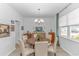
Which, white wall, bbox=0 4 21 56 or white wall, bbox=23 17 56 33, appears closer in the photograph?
white wall, bbox=0 4 21 56

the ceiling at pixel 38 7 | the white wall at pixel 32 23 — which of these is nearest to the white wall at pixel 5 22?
the ceiling at pixel 38 7

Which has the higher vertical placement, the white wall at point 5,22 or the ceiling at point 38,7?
the ceiling at point 38,7

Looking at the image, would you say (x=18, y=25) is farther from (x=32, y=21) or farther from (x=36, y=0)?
(x=36, y=0)

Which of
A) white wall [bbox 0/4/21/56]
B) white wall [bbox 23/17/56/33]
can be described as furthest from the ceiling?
white wall [bbox 23/17/56/33]

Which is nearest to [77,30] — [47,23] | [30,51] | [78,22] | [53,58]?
[78,22]

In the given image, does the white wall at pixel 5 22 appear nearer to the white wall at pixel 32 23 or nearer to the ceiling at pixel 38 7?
the ceiling at pixel 38 7

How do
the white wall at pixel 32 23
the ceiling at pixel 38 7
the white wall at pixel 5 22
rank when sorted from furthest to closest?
the white wall at pixel 32 23 < the ceiling at pixel 38 7 < the white wall at pixel 5 22

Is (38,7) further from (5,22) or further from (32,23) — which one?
(32,23)

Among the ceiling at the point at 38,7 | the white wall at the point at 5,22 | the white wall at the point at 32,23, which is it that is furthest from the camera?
the white wall at the point at 32,23

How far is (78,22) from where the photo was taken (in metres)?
4.51

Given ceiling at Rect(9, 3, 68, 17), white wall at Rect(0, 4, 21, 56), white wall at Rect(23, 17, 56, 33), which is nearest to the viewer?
white wall at Rect(0, 4, 21, 56)

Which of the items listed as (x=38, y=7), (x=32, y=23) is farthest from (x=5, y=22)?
(x=32, y=23)

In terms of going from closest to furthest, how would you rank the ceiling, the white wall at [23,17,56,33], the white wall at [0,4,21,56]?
the white wall at [0,4,21,56], the ceiling, the white wall at [23,17,56,33]

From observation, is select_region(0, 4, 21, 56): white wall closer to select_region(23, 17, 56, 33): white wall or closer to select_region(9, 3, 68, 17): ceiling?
select_region(9, 3, 68, 17): ceiling
